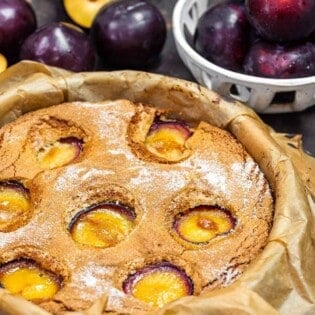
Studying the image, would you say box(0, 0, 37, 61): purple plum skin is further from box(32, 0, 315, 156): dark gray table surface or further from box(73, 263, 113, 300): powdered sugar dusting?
box(73, 263, 113, 300): powdered sugar dusting

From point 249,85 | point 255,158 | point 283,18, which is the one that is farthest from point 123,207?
point 283,18

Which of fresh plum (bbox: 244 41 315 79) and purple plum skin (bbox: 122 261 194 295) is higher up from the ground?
fresh plum (bbox: 244 41 315 79)

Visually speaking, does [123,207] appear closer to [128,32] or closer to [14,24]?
[128,32]

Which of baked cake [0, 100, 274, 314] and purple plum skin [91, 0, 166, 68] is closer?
baked cake [0, 100, 274, 314]

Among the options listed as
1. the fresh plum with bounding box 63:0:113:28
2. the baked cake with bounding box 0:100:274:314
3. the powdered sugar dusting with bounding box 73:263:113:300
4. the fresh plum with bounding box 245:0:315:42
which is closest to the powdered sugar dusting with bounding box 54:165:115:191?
the baked cake with bounding box 0:100:274:314

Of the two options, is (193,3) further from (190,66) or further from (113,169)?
(113,169)

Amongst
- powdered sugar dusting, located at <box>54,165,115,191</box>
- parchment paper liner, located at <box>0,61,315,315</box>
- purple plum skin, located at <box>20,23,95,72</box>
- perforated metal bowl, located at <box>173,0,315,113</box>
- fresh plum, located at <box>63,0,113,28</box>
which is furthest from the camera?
fresh plum, located at <box>63,0,113,28</box>

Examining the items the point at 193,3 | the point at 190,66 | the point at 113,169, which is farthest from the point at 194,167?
the point at 193,3
